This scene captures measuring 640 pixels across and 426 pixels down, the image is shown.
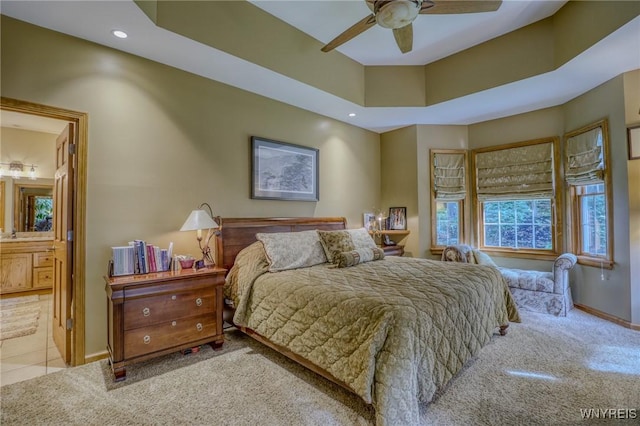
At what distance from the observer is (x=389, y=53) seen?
3.92 m

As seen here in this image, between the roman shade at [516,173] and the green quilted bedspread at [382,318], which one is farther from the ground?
the roman shade at [516,173]

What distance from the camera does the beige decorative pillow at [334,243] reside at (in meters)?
3.31

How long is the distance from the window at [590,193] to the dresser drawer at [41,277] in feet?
26.4

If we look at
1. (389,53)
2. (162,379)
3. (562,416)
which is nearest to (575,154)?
(389,53)

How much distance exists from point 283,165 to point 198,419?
2902mm

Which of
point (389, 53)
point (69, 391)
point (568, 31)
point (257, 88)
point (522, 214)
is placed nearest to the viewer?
point (69, 391)

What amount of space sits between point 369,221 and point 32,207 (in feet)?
19.5

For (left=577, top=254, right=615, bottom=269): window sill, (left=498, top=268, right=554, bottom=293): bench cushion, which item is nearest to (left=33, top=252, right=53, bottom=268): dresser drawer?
(left=498, top=268, right=554, bottom=293): bench cushion

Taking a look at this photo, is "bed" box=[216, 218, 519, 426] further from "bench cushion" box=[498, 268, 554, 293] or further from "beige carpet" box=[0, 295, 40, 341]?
"beige carpet" box=[0, 295, 40, 341]

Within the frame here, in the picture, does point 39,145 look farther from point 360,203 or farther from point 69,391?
point 360,203

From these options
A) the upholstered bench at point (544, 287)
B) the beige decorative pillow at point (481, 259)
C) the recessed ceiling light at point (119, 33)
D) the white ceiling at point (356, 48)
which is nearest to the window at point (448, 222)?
the beige decorative pillow at point (481, 259)

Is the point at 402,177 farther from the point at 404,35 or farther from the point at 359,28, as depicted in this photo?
the point at 359,28

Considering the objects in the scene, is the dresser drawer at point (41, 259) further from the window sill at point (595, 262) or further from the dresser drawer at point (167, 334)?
the window sill at point (595, 262)

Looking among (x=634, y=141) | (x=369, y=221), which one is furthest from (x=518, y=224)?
(x=369, y=221)
